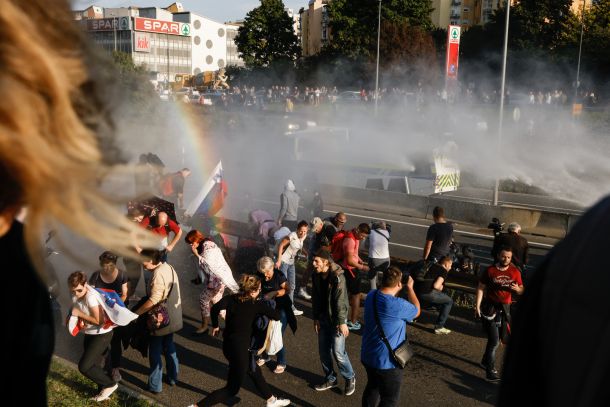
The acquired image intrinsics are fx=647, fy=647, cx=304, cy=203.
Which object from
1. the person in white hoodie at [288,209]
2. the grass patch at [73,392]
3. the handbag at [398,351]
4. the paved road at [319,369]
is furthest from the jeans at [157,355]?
the person in white hoodie at [288,209]

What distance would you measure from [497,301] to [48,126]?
7203 mm

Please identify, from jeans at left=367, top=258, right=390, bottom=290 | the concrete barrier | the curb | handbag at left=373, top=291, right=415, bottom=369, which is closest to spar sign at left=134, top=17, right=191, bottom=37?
the concrete barrier

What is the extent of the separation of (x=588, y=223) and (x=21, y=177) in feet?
2.48

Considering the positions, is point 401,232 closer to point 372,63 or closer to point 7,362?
point 7,362

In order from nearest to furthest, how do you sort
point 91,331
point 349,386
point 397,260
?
1. point 91,331
2. point 349,386
3. point 397,260

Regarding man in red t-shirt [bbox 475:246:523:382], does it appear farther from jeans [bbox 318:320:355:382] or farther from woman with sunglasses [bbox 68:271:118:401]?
woman with sunglasses [bbox 68:271:118:401]

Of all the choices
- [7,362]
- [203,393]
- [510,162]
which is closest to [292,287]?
[203,393]

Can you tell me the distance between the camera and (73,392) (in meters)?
6.86

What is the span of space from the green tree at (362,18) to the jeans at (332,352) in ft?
180

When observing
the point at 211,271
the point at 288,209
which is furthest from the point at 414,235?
the point at 211,271

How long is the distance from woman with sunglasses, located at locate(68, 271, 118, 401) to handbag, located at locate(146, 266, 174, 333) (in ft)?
1.57

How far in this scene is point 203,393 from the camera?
729 centimetres

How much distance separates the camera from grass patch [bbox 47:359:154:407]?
6.54 metres

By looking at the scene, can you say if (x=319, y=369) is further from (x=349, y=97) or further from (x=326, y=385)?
(x=349, y=97)
